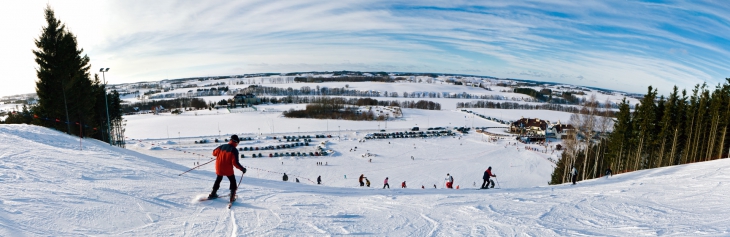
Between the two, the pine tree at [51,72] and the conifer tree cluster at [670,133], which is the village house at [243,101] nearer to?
the pine tree at [51,72]

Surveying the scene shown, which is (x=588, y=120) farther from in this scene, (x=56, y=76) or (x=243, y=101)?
(x=243, y=101)

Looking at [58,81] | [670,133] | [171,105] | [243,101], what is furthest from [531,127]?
[171,105]

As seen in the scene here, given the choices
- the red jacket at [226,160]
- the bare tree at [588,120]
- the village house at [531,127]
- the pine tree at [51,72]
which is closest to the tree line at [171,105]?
the village house at [531,127]

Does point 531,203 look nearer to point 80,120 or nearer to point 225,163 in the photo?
point 225,163

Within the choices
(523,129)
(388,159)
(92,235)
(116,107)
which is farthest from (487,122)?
(92,235)

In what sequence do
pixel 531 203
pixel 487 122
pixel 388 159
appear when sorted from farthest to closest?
pixel 487 122 → pixel 388 159 → pixel 531 203

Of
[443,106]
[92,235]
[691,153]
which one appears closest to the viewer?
[92,235]

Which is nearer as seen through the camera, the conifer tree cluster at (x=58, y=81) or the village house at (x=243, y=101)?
the conifer tree cluster at (x=58, y=81)

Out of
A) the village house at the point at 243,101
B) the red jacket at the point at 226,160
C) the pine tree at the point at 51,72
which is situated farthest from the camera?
the village house at the point at 243,101
